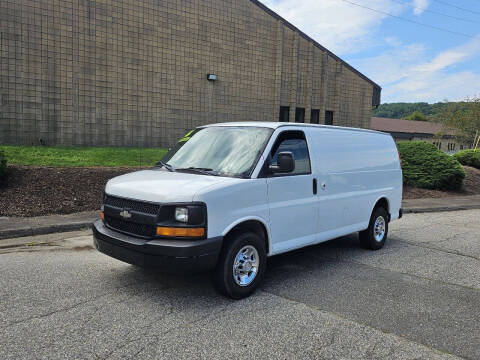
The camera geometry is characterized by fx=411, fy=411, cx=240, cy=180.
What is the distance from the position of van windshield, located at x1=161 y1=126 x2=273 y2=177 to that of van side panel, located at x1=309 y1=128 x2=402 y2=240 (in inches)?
39.7

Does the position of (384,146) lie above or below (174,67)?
below

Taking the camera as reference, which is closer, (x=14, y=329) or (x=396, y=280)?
(x=14, y=329)

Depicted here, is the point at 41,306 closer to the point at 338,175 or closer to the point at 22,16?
the point at 338,175

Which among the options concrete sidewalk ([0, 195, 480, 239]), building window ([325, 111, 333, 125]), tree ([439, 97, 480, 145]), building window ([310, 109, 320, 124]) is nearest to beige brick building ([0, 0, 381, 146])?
building window ([310, 109, 320, 124])

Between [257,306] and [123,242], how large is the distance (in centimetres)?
165

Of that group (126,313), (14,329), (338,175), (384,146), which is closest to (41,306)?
(14,329)

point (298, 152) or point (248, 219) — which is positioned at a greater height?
point (298, 152)

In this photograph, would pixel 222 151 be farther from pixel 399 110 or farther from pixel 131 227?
pixel 399 110

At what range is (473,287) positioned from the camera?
18.2ft

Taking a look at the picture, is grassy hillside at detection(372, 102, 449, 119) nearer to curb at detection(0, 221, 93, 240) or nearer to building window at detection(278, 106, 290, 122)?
building window at detection(278, 106, 290, 122)

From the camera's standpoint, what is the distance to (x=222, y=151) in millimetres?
5332

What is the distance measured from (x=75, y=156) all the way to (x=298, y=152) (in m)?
9.45

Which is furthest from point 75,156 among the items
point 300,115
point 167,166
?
point 300,115

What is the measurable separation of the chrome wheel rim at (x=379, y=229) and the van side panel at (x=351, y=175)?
385 millimetres
